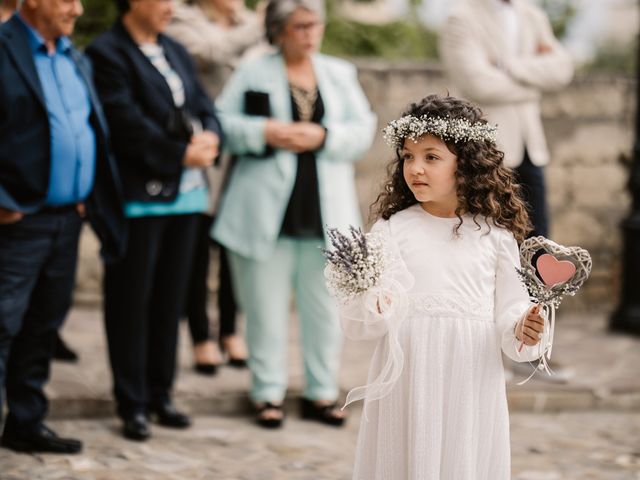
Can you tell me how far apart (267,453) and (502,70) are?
2.47 metres

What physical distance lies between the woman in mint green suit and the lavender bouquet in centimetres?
195

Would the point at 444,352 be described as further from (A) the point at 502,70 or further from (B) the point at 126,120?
(A) the point at 502,70

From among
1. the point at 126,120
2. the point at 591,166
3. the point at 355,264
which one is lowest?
the point at 355,264

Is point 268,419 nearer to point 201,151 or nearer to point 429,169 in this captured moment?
point 201,151

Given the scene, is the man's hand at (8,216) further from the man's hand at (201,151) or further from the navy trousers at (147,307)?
the man's hand at (201,151)

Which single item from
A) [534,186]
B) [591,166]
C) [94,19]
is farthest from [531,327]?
[94,19]

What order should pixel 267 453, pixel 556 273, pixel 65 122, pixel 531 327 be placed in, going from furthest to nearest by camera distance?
pixel 267 453
pixel 65 122
pixel 531 327
pixel 556 273

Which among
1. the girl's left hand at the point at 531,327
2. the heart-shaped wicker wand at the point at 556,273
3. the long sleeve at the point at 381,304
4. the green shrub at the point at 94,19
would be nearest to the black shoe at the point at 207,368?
the long sleeve at the point at 381,304

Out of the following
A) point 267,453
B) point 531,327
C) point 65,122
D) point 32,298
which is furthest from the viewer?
point 267,453

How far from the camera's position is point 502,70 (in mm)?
5859

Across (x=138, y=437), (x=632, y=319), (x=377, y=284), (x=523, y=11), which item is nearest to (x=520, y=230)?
(x=377, y=284)

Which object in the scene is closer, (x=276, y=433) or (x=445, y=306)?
(x=445, y=306)

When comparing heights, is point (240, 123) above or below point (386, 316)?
above

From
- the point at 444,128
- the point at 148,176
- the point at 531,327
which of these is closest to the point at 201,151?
the point at 148,176
